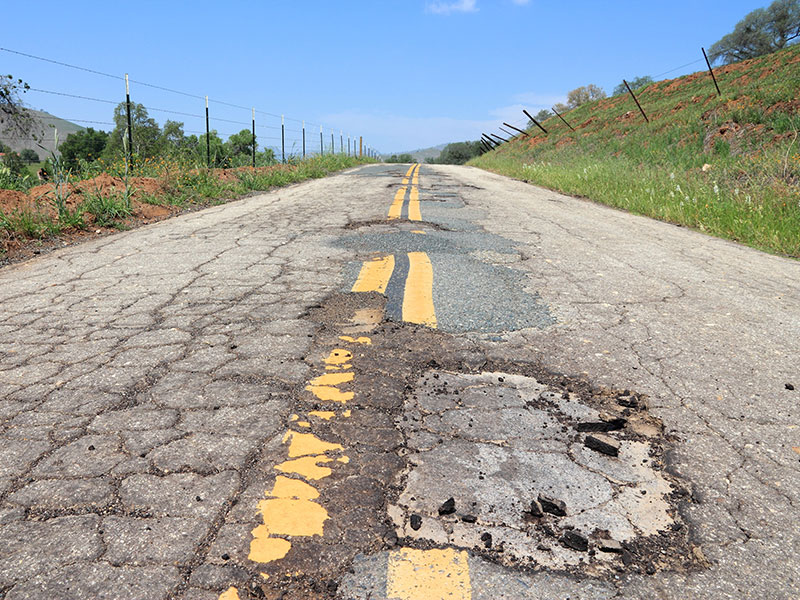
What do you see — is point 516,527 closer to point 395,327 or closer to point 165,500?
point 165,500

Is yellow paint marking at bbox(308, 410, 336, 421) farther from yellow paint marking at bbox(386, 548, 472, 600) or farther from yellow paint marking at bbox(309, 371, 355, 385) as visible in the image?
yellow paint marking at bbox(386, 548, 472, 600)

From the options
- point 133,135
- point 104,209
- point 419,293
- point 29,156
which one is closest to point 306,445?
point 419,293

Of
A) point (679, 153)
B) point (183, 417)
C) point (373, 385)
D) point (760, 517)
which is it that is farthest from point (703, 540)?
point (679, 153)

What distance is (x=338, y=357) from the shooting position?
2529mm

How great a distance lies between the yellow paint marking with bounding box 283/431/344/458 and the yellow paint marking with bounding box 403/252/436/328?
125 centimetres

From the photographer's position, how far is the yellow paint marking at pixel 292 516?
1.42 m

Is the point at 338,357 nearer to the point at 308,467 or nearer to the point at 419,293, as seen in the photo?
the point at 308,467

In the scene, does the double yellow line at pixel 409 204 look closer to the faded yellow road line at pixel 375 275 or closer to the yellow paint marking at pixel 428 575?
the faded yellow road line at pixel 375 275

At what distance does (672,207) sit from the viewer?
7.90m

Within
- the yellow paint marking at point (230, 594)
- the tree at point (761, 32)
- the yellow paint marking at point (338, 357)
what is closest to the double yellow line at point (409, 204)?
the yellow paint marking at point (338, 357)

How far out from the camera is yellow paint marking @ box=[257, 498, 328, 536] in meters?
1.42

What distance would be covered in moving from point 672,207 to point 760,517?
23.9 feet

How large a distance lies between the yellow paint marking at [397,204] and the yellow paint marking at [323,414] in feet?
16.0

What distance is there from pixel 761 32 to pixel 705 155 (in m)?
45.2
